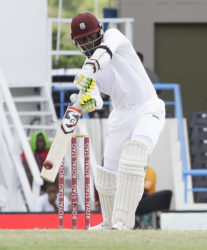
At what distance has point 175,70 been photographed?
17.7m

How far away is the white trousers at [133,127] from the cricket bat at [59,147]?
0.50 meters

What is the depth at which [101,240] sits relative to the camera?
597 centimetres

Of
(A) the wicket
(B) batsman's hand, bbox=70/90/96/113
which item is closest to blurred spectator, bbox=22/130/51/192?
(A) the wicket

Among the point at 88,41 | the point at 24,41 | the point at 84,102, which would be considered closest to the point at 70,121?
the point at 84,102

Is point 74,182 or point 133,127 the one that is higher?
point 133,127

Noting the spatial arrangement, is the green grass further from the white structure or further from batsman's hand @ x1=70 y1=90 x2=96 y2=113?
the white structure

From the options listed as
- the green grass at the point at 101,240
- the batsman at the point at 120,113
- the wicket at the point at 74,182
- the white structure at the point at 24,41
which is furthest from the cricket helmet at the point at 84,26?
the white structure at the point at 24,41

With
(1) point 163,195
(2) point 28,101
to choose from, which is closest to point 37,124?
(2) point 28,101

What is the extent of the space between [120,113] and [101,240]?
1.64 m

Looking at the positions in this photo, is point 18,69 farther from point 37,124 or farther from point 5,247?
point 5,247

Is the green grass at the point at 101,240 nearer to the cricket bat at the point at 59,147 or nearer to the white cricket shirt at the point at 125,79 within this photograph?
the cricket bat at the point at 59,147

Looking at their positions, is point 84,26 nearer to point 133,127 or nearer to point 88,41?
point 88,41

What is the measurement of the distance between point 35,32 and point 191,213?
5.52 m

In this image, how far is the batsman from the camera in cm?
704
